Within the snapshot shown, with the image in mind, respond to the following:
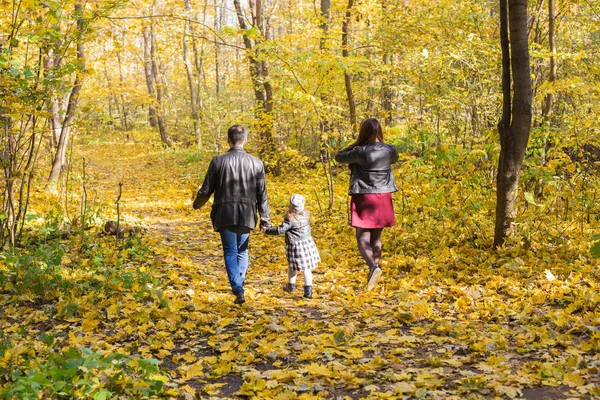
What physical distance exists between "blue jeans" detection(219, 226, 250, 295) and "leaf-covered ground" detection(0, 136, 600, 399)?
0.34 m

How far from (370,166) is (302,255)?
4.30 feet

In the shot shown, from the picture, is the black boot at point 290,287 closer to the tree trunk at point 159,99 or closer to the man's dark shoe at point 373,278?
the man's dark shoe at point 373,278

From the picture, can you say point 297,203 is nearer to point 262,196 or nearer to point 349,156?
point 262,196

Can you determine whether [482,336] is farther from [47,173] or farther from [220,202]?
[47,173]

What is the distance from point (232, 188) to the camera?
5.52 meters

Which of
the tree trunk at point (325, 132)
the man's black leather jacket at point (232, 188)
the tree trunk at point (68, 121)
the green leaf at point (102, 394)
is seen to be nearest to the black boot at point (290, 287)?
the man's black leather jacket at point (232, 188)

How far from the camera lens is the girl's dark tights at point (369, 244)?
6.14m

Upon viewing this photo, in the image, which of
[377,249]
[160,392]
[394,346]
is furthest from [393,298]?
[160,392]

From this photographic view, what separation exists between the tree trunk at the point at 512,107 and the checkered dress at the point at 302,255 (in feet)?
8.06

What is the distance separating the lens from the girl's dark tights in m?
6.14

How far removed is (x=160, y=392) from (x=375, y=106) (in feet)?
45.8

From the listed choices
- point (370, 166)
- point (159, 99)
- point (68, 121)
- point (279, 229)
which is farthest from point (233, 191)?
point (159, 99)

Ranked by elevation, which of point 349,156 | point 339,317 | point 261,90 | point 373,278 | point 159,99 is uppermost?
point 159,99

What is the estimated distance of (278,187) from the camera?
532 inches
